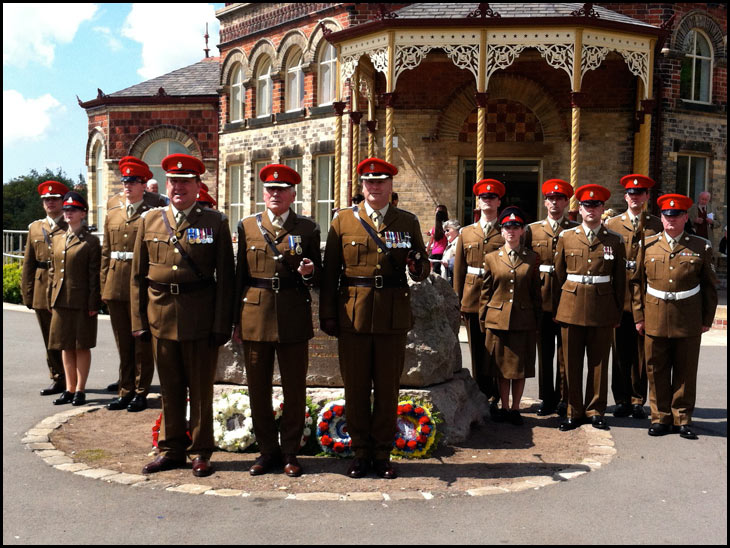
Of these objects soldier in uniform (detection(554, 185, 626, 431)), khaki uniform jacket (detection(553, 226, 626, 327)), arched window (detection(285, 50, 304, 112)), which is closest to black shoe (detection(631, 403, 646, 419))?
soldier in uniform (detection(554, 185, 626, 431))

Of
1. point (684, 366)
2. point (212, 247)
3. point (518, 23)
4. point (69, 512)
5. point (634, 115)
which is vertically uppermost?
point (518, 23)

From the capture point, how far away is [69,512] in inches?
188

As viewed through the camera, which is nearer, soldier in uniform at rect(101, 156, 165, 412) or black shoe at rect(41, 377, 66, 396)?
soldier in uniform at rect(101, 156, 165, 412)

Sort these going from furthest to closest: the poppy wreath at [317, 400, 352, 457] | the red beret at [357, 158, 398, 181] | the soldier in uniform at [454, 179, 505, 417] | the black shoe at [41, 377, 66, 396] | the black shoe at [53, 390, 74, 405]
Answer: the black shoe at [41, 377, 66, 396] < the black shoe at [53, 390, 74, 405] < the soldier in uniform at [454, 179, 505, 417] < the poppy wreath at [317, 400, 352, 457] < the red beret at [357, 158, 398, 181]

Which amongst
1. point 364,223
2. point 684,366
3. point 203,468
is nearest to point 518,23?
point 684,366

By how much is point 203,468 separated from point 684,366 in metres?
4.15

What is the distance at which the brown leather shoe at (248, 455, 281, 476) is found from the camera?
556cm

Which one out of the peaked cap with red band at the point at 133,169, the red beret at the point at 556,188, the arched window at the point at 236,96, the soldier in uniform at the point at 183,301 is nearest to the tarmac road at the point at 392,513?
the soldier in uniform at the point at 183,301

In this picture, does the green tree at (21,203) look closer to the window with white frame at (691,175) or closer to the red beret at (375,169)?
the window with white frame at (691,175)

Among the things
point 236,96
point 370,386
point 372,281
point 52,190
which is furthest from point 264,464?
point 236,96

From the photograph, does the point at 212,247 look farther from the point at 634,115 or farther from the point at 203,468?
the point at 634,115

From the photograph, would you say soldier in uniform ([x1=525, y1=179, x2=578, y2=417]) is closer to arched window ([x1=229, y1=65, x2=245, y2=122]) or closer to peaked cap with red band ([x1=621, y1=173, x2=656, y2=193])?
peaked cap with red band ([x1=621, y1=173, x2=656, y2=193])

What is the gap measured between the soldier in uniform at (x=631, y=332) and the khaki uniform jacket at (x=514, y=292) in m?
1.08

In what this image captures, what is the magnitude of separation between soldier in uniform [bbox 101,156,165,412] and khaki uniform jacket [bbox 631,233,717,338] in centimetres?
462
